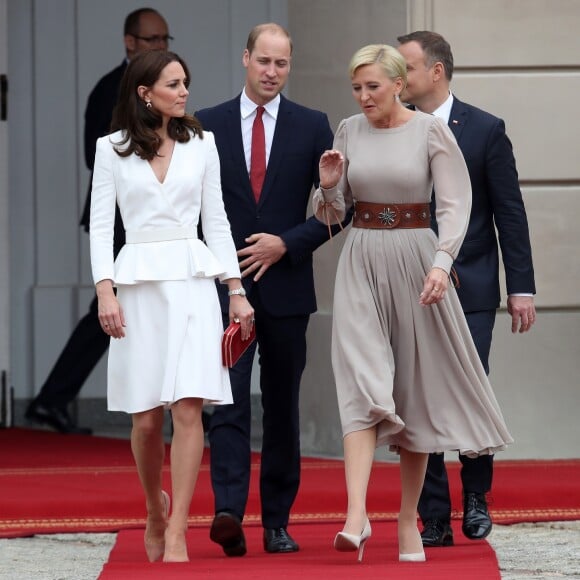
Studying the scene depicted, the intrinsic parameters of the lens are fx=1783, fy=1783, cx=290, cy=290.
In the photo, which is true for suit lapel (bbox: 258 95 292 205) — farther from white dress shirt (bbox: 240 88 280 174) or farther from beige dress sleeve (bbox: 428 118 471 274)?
beige dress sleeve (bbox: 428 118 471 274)

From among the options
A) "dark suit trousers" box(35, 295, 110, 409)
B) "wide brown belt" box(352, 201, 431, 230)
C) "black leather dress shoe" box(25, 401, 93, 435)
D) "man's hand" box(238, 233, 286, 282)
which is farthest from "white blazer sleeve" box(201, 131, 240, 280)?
"black leather dress shoe" box(25, 401, 93, 435)

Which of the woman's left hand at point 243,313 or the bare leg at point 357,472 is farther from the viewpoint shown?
the woman's left hand at point 243,313

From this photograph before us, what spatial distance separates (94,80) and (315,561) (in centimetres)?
488

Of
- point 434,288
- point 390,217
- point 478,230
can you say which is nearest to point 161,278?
point 390,217

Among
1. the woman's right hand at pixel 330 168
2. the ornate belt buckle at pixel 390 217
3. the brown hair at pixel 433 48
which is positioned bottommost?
the ornate belt buckle at pixel 390 217

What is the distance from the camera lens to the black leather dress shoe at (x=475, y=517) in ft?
20.0

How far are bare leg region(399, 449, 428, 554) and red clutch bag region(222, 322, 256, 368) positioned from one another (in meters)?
0.61

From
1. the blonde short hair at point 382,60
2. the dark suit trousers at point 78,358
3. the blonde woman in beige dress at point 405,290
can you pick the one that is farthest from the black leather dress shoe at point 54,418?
the blonde short hair at point 382,60

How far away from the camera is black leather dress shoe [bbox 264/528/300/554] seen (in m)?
6.05

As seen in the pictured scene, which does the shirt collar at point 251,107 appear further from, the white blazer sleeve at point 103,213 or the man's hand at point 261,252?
the white blazer sleeve at point 103,213

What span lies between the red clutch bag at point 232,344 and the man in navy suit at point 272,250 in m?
0.24

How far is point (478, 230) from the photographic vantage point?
6.25 meters

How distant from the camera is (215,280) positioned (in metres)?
6.07

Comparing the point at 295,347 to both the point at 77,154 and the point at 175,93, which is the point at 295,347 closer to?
the point at 175,93
